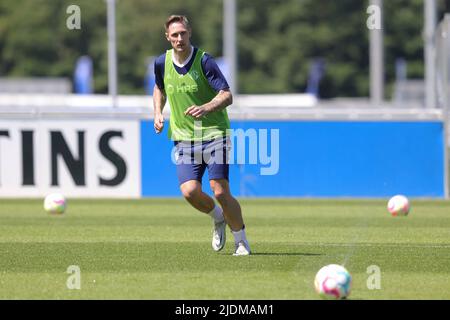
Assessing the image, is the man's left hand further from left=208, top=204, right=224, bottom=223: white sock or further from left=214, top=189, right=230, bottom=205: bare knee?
left=208, top=204, right=224, bottom=223: white sock

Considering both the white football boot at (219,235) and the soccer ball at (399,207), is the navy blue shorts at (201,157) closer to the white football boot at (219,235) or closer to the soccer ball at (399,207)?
the white football boot at (219,235)

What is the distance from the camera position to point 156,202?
22.7 meters

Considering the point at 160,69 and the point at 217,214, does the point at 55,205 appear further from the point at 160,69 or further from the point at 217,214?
the point at 160,69

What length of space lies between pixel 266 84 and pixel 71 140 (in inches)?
1904

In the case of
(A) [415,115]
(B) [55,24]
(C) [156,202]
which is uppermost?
(B) [55,24]

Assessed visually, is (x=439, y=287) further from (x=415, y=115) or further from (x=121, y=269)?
(x=415, y=115)

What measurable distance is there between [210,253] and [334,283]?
3.66 metres

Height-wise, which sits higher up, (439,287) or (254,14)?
(254,14)

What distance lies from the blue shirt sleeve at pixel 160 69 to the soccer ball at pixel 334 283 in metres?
3.78

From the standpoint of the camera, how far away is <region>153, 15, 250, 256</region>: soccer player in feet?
40.3

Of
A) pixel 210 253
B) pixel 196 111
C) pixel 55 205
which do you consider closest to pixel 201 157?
pixel 196 111

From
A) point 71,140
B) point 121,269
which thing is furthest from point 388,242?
point 71,140

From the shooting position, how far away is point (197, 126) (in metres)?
12.4

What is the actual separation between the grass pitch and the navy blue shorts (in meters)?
0.85
